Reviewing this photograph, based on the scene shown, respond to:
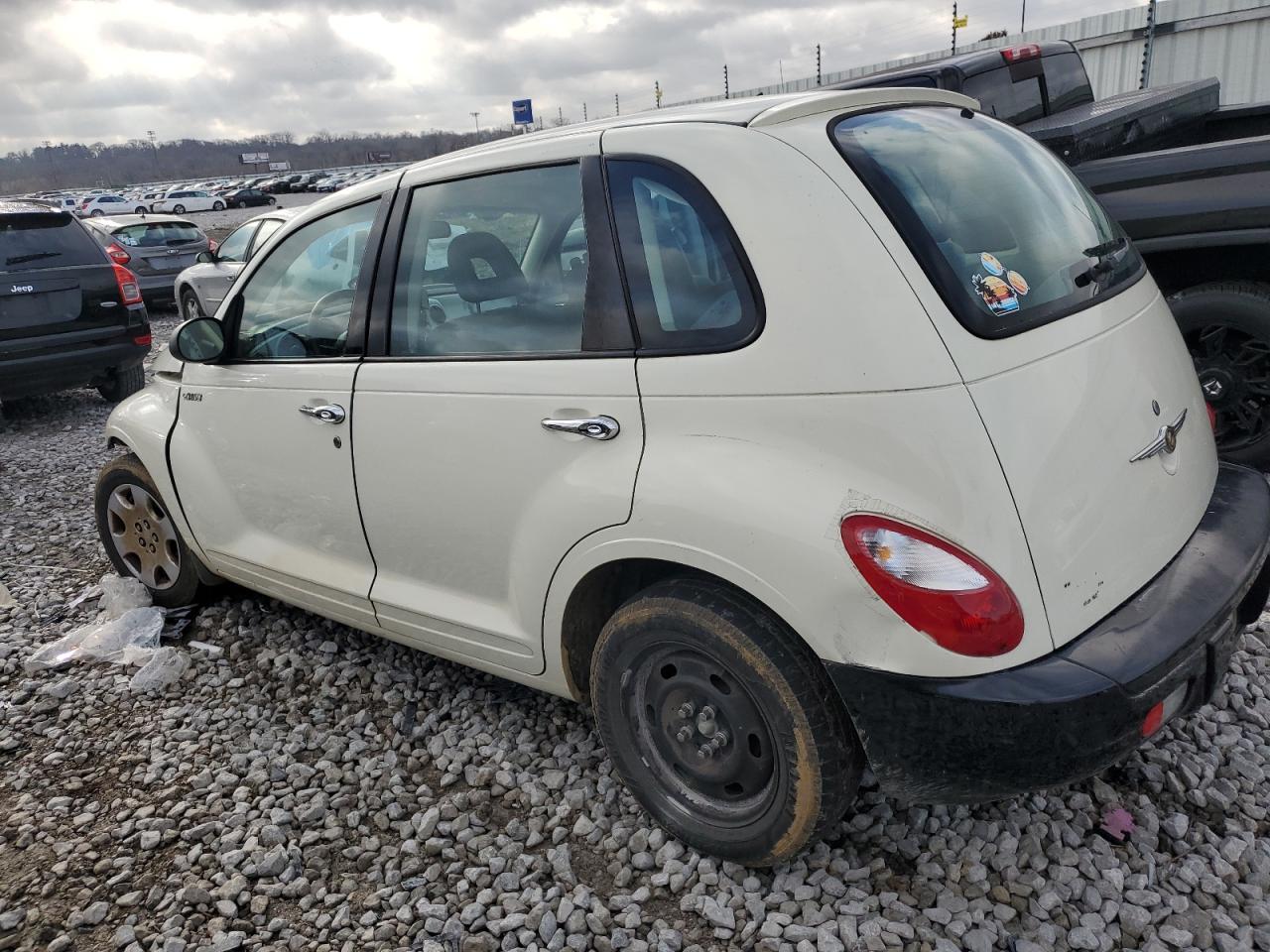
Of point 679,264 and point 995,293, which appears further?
point 679,264

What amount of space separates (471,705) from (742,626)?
156cm

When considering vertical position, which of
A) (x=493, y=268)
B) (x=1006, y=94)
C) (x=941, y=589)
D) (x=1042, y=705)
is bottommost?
(x=1042, y=705)

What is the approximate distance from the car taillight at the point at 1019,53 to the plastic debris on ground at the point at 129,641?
17.8ft

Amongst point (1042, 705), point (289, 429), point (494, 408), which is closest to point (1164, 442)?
point (1042, 705)

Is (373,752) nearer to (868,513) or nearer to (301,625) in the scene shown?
(301,625)

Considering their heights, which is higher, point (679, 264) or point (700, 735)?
point (679, 264)

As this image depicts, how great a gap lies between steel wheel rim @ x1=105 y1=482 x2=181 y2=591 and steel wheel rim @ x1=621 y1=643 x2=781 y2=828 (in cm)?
260

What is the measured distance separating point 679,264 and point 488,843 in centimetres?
169

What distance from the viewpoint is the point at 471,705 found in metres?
3.40

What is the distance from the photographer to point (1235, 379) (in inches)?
172

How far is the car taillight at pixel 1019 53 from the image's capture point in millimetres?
5688

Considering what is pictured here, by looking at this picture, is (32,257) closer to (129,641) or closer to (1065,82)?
(129,641)

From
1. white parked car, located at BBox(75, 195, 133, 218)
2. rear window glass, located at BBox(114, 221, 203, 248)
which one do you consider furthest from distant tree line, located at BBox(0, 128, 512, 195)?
rear window glass, located at BBox(114, 221, 203, 248)

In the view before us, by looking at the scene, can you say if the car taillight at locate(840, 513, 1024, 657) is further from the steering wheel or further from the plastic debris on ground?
the plastic debris on ground
